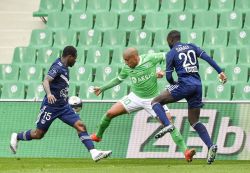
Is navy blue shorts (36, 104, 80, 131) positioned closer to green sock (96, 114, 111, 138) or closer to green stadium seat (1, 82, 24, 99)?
green sock (96, 114, 111, 138)

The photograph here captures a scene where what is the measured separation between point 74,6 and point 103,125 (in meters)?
6.63

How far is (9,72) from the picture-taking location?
21156 mm

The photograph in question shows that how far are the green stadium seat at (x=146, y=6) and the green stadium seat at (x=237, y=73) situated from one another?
3.09m

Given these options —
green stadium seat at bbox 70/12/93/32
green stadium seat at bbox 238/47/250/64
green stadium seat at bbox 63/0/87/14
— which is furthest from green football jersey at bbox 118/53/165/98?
green stadium seat at bbox 63/0/87/14

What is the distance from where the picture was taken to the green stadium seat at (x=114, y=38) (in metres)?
21.4

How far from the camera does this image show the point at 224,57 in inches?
803

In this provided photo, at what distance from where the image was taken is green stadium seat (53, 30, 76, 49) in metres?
21.8

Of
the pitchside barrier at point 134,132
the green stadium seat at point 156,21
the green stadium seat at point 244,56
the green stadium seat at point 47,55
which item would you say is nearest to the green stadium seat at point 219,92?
the green stadium seat at point 244,56

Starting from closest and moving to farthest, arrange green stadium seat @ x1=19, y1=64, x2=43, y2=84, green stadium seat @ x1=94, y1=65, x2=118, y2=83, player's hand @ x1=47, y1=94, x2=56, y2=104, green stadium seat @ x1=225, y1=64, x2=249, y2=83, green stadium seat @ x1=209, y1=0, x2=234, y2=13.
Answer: player's hand @ x1=47, y1=94, x2=56, y2=104 → green stadium seat @ x1=225, y1=64, x2=249, y2=83 → green stadium seat @ x1=94, y1=65, x2=118, y2=83 → green stadium seat @ x1=19, y1=64, x2=43, y2=84 → green stadium seat @ x1=209, y1=0, x2=234, y2=13

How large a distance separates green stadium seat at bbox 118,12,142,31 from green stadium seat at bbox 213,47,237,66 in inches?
89.5

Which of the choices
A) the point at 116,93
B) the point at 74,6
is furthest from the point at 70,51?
the point at 74,6

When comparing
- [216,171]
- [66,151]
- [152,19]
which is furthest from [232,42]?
[216,171]

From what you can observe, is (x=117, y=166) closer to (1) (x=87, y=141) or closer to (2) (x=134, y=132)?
(1) (x=87, y=141)

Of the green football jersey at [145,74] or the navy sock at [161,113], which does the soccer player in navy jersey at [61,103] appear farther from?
the green football jersey at [145,74]
